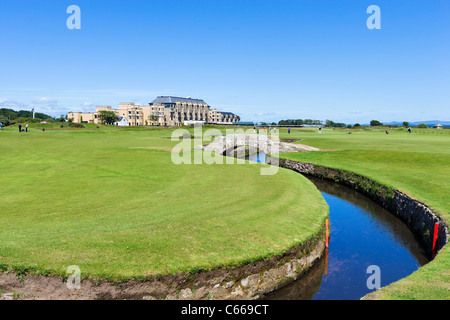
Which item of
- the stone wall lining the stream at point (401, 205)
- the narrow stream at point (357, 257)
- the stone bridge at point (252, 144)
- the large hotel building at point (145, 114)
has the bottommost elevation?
the narrow stream at point (357, 257)

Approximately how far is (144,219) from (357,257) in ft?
36.0

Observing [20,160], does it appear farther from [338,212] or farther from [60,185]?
[338,212]

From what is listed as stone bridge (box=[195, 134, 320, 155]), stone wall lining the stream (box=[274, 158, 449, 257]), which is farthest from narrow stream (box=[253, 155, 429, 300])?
stone bridge (box=[195, 134, 320, 155])

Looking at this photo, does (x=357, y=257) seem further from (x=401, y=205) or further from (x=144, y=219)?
(x=144, y=219)

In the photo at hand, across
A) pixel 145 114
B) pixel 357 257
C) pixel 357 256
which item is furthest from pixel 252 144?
pixel 145 114

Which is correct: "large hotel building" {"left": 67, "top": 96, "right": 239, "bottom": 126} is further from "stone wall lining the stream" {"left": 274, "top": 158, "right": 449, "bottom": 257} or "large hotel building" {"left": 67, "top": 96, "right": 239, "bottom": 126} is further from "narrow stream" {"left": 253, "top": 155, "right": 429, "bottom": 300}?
"narrow stream" {"left": 253, "top": 155, "right": 429, "bottom": 300}

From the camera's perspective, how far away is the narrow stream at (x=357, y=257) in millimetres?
12062

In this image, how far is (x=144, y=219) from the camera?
13.8 m

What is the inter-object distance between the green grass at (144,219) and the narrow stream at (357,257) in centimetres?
183

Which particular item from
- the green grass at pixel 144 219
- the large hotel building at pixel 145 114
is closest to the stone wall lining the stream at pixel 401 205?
the green grass at pixel 144 219

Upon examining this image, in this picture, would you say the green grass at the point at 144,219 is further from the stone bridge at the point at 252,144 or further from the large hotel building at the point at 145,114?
the large hotel building at the point at 145,114

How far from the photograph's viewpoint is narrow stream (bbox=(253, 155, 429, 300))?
39.6ft

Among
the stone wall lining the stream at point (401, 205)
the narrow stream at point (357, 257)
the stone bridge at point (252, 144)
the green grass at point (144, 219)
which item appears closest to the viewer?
the green grass at point (144, 219)
